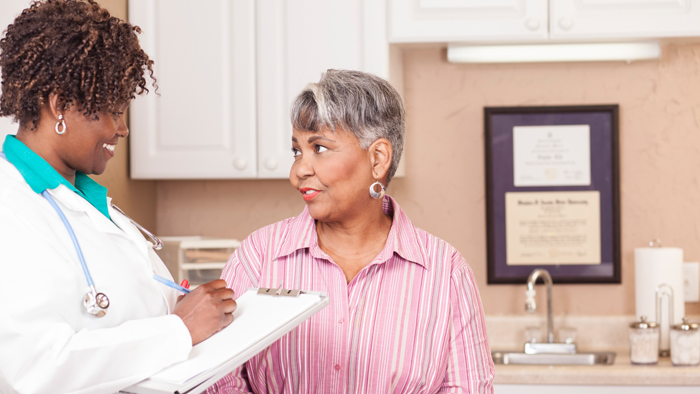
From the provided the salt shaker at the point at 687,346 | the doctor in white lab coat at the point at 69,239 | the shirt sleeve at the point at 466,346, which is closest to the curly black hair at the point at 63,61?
the doctor in white lab coat at the point at 69,239

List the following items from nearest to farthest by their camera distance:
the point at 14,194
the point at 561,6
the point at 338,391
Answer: the point at 14,194, the point at 338,391, the point at 561,6

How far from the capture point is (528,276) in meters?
2.51

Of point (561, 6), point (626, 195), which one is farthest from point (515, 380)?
point (561, 6)

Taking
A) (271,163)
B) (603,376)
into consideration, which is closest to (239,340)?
(271,163)

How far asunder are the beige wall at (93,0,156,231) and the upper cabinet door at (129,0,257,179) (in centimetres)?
9

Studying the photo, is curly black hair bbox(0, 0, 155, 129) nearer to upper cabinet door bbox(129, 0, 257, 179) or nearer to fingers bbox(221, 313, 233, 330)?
fingers bbox(221, 313, 233, 330)

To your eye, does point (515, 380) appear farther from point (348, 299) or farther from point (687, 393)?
point (348, 299)

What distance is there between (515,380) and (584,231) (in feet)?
2.25

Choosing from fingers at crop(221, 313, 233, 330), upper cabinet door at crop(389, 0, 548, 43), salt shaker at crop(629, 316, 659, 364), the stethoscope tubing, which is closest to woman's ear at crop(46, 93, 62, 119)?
the stethoscope tubing

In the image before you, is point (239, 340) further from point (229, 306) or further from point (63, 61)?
point (63, 61)

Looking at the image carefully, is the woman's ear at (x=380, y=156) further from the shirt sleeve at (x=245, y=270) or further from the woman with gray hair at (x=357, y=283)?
the shirt sleeve at (x=245, y=270)

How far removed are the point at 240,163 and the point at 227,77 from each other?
11.6 inches

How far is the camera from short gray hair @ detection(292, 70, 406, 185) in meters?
1.24

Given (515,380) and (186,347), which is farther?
(515,380)
